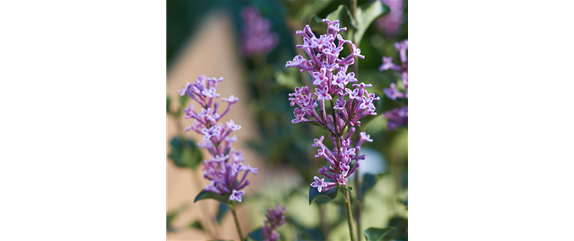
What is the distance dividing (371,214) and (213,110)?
1.79 feet

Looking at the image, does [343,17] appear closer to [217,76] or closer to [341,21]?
[341,21]

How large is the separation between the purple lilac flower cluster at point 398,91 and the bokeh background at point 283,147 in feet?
0.05

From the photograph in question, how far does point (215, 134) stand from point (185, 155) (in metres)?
0.34

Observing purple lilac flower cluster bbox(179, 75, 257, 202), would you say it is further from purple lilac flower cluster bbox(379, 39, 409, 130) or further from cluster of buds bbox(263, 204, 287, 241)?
purple lilac flower cluster bbox(379, 39, 409, 130)

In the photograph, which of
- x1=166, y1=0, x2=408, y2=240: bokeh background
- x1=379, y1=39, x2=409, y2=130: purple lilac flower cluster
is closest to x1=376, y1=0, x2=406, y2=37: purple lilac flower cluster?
x1=166, y1=0, x2=408, y2=240: bokeh background

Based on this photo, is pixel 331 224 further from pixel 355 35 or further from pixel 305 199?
pixel 355 35

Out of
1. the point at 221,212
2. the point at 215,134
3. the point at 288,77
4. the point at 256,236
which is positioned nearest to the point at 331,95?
the point at 215,134

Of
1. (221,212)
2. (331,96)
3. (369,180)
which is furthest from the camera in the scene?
(221,212)

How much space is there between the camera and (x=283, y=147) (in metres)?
1.06

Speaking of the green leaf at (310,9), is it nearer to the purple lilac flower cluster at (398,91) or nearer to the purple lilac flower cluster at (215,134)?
the purple lilac flower cluster at (398,91)

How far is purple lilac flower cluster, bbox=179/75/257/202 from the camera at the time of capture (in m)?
0.42

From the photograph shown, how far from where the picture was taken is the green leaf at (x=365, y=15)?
1.72 feet

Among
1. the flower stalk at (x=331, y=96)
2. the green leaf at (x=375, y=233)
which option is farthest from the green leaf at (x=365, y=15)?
the green leaf at (x=375, y=233)
